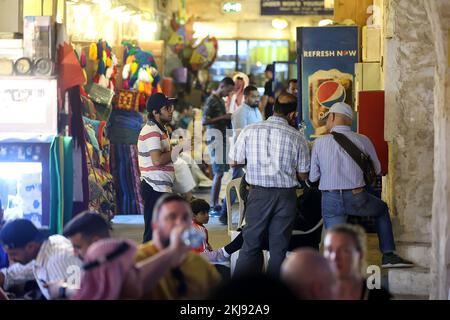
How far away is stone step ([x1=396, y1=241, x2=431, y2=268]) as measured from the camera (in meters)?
9.66

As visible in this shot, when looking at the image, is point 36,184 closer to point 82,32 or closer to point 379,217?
point 379,217

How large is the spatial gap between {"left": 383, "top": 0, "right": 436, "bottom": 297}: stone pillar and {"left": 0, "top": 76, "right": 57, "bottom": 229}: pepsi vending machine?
3.43 meters

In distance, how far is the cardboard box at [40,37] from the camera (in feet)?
27.6

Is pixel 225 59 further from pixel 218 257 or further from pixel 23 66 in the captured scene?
pixel 23 66

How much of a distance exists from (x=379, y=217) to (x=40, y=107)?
125 inches

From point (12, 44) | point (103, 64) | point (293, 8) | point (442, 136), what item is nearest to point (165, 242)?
point (442, 136)

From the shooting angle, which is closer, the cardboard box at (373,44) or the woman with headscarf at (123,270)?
the woman with headscarf at (123,270)

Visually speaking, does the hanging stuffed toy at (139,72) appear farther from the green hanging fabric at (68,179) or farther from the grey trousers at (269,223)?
the green hanging fabric at (68,179)

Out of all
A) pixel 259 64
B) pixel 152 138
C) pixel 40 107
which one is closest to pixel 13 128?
pixel 40 107

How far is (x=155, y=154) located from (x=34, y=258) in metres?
3.11

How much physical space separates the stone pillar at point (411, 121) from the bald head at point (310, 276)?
5.33 meters

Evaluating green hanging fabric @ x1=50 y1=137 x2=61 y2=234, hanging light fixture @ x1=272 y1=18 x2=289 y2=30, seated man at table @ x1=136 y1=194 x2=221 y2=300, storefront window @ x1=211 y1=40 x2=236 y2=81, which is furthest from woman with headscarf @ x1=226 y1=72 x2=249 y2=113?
storefront window @ x1=211 y1=40 x2=236 y2=81

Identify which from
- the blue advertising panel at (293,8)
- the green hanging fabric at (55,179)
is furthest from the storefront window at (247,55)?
the green hanging fabric at (55,179)

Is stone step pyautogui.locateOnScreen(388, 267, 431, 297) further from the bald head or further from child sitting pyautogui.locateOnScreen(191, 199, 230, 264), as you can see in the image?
the bald head
